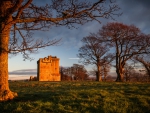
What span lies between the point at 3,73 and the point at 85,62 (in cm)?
3159

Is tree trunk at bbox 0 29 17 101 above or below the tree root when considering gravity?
above

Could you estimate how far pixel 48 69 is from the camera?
171 feet

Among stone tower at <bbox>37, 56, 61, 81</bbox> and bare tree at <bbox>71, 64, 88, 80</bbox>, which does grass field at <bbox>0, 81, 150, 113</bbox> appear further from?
bare tree at <bbox>71, 64, 88, 80</bbox>

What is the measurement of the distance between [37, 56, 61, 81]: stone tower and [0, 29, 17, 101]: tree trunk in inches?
1699

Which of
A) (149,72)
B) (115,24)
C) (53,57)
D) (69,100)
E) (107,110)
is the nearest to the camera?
(107,110)

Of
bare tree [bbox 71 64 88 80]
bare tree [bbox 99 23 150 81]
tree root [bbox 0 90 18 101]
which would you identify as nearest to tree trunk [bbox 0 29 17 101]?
tree root [bbox 0 90 18 101]

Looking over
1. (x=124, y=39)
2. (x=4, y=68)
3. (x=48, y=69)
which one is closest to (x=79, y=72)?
(x=48, y=69)

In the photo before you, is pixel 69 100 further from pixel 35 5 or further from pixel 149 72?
pixel 149 72

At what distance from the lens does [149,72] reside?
34500 millimetres

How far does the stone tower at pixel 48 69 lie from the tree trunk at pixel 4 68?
43.2m

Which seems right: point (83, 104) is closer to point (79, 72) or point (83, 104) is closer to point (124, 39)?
point (124, 39)

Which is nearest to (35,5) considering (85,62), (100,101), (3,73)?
(3,73)

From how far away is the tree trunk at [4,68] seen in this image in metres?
7.31

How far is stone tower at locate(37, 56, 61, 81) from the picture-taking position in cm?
5088
